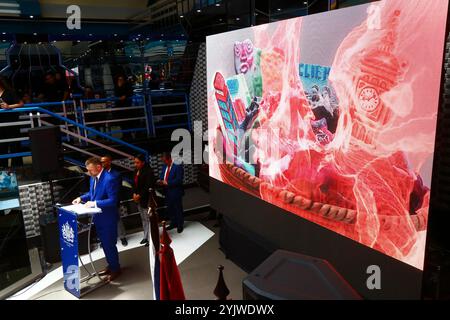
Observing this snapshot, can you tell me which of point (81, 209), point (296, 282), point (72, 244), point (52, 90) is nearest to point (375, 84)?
point (296, 282)

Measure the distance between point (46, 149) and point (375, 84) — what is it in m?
5.08

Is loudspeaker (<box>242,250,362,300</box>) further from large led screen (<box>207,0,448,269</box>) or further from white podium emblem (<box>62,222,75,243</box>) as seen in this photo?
white podium emblem (<box>62,222,75,243</box>)

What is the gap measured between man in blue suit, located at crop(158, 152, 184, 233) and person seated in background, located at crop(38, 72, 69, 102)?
305 cm

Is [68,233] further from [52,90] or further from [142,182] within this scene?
[52,90]

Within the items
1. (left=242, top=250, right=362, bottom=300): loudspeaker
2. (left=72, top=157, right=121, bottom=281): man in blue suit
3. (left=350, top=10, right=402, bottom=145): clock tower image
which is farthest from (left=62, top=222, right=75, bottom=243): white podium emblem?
(left=242, top=250, right=362, bottom=300): loudspeaker

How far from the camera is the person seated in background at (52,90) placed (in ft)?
26.3

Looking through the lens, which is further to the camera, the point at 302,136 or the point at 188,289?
the point at 188,289

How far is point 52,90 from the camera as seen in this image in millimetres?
8070

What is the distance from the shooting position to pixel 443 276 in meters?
3.50

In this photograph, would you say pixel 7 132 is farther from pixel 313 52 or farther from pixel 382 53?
pixel 382 53

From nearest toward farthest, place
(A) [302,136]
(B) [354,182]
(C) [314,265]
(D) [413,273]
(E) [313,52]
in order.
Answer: (C) [314,265], (D) [413,273], (B) [354,182], (E) [313,52], (A) [302,136]

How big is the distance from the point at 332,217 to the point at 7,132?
5911mm

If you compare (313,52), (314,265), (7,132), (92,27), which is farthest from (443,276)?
(92,27)
